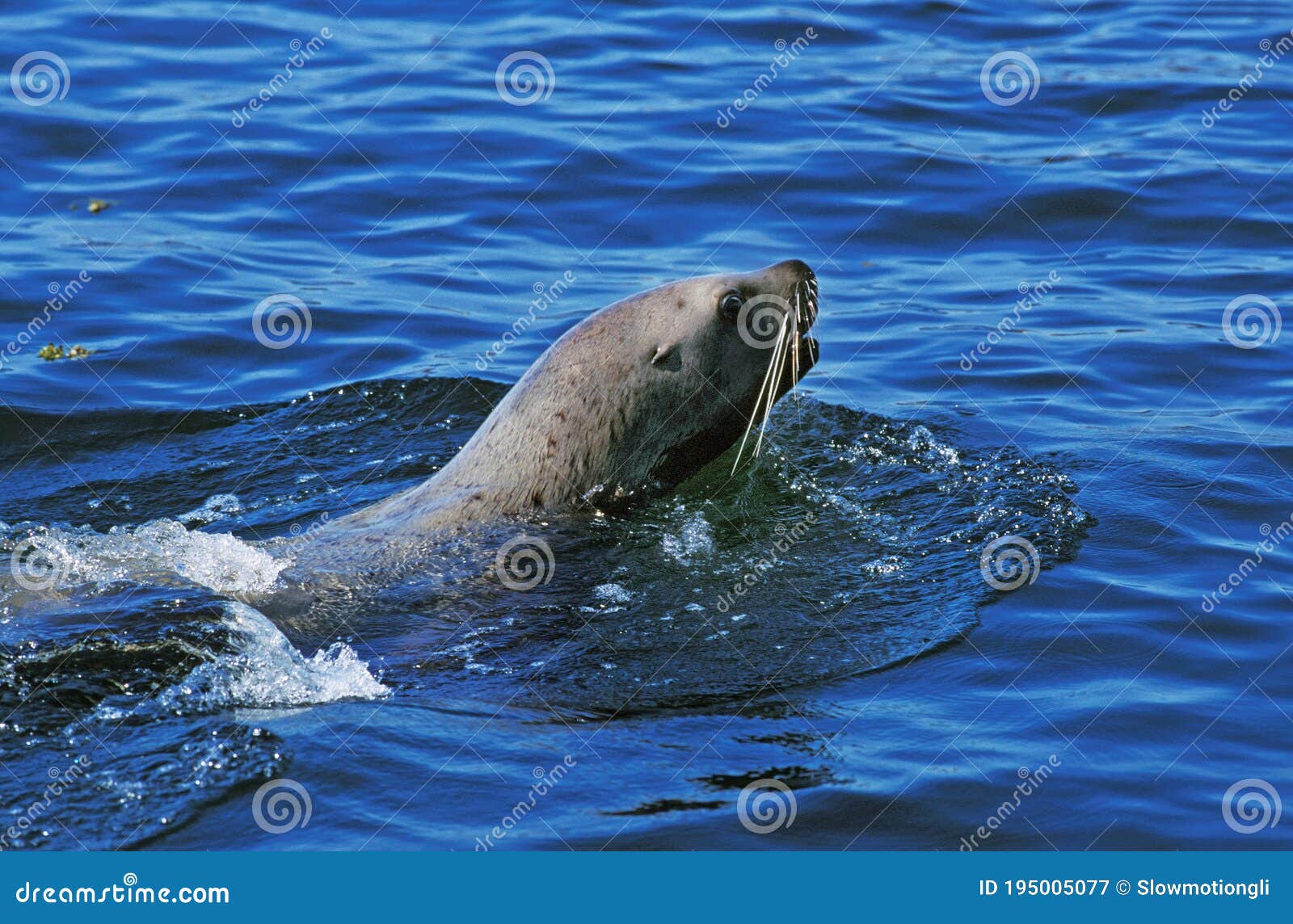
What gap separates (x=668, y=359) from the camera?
22.8ft

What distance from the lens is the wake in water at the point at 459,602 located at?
17.0ft

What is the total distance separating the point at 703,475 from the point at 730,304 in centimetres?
80

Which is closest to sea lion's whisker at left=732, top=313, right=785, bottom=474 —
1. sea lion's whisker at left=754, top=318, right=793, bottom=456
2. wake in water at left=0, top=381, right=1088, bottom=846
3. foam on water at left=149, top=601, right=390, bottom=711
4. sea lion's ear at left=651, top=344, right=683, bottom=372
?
sea lion's whisker at left=754, top=318, right=793, bottom=456

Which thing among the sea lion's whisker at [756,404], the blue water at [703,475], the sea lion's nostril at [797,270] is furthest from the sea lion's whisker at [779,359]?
the blue water at [703,475]

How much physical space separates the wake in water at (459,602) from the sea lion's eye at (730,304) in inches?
A: 29.6

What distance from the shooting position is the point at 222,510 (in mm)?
7547

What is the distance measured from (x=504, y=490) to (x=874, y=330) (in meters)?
3.87

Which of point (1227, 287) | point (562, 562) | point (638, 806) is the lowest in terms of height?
point (638, 806)

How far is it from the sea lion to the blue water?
255mm

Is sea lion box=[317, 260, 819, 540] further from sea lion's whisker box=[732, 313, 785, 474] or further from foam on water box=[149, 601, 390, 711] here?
foam on water box=[149, 601, 390, 711]

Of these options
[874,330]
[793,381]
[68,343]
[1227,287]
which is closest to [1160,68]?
[1227,287]

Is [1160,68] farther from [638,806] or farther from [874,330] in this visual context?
[638,806]

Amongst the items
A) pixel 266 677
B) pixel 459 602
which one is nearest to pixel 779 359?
pixel 459 602

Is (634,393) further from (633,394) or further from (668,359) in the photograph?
Result: (668,359)
